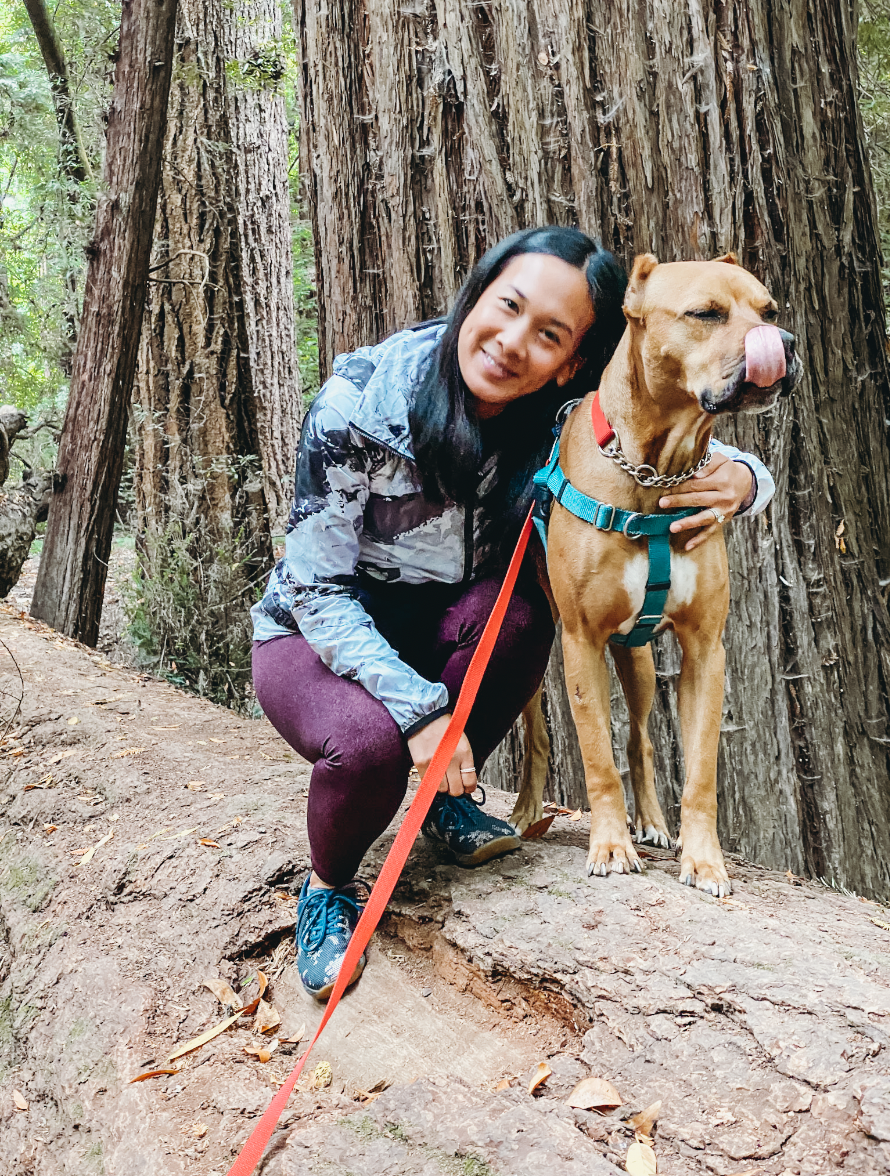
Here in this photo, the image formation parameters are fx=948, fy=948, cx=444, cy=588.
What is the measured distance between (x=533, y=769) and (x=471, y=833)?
320 mm

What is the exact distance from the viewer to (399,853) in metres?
2.03

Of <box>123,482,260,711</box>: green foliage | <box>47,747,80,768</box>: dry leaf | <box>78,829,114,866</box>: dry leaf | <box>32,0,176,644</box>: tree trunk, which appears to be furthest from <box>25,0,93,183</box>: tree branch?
<box>78,829,114,866</box>: dry leaf

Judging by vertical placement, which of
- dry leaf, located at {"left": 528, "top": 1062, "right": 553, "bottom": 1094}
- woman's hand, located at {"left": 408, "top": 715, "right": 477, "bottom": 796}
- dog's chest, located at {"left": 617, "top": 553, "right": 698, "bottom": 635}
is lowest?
dry leaf, located at {"left": 528, "top": 1062, "right": 553, "bottom": 1094}

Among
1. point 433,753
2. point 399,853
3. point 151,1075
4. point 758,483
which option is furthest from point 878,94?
point 151,1075

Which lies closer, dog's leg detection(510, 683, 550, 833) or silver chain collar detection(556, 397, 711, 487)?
silver chain collar detection(556, 397, 711, 487)

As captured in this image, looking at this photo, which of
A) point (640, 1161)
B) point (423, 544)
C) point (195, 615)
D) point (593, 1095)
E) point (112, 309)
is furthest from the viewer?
point (195, 615)

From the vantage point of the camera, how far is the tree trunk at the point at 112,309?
5883 millimetres

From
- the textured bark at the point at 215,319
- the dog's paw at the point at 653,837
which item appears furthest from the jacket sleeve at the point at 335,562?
the textured bark at the point at 215,319

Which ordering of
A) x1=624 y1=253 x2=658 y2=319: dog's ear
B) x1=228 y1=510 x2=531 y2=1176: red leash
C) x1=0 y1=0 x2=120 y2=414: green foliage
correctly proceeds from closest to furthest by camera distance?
x1=228 y1=510 x2=531 y2=1176: red leash
x1=624 y1=253 x2=658 y2=319: dog's ear
x1=0 y1=0 x2=120 y2=414: green foliage

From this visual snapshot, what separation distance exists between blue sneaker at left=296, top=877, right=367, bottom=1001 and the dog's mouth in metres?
1.50

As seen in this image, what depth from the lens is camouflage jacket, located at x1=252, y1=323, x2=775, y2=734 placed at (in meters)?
2.29

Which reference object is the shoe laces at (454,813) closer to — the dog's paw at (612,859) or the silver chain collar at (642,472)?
the dog's paw at (612,859)

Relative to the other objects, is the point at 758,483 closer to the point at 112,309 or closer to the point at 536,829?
the point at 536,829

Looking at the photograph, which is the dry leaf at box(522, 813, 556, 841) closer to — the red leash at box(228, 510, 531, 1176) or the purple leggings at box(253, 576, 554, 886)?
the purple leggings at box(253, 576, 554, 886)
